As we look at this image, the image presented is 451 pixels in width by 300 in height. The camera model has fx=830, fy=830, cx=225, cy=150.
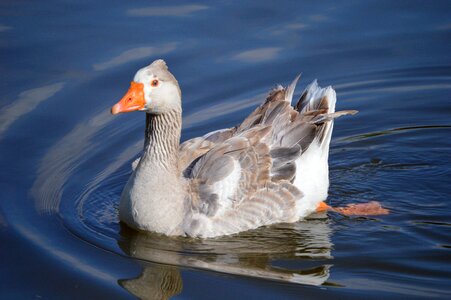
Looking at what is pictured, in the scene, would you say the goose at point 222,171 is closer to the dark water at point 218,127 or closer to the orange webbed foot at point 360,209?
the orange webbed foot at point 360,209

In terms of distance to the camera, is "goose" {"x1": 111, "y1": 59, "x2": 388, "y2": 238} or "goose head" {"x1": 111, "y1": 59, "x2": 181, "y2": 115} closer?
"goose head" {"x1": 111, "y1": 59, "x2": 181, "y2": 115}

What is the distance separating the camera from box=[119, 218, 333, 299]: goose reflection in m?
8.41

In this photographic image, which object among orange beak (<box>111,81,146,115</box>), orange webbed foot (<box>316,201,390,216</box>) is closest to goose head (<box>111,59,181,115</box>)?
orange beak (<box>111,81,146,115</box>)

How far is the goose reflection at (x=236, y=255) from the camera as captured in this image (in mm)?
8414

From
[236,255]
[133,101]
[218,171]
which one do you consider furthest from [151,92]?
[236,255]

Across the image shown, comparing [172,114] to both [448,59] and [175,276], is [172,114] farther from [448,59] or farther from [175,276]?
[448,59]

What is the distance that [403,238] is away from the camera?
9109 millimetres

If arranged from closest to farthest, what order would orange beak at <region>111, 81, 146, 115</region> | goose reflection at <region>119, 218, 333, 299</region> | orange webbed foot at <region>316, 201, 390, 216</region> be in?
1. goose reflection at <region>119, 218, 333, 299</region>
2. orange beak at <region>111, 81, 146, 115</region>
3. orange webbed foot at <region>316, 201, 390, 216</region>

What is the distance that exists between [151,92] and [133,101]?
24 cm

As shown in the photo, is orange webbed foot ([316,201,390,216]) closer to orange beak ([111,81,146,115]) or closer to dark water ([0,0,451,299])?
dark water ([0,0,451,299])

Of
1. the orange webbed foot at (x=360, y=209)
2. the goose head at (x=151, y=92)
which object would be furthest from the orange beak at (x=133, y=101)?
the orange webbed foot at (x=360, y=209)

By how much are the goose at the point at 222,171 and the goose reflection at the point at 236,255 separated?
14 cm

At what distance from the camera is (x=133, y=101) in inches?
347

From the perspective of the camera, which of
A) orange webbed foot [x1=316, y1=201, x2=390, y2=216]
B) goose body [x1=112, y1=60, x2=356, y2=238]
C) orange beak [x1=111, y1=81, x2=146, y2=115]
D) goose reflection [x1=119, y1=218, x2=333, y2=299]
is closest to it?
goose reflection [x1=119, y1=218, x2=333, y2=299]
